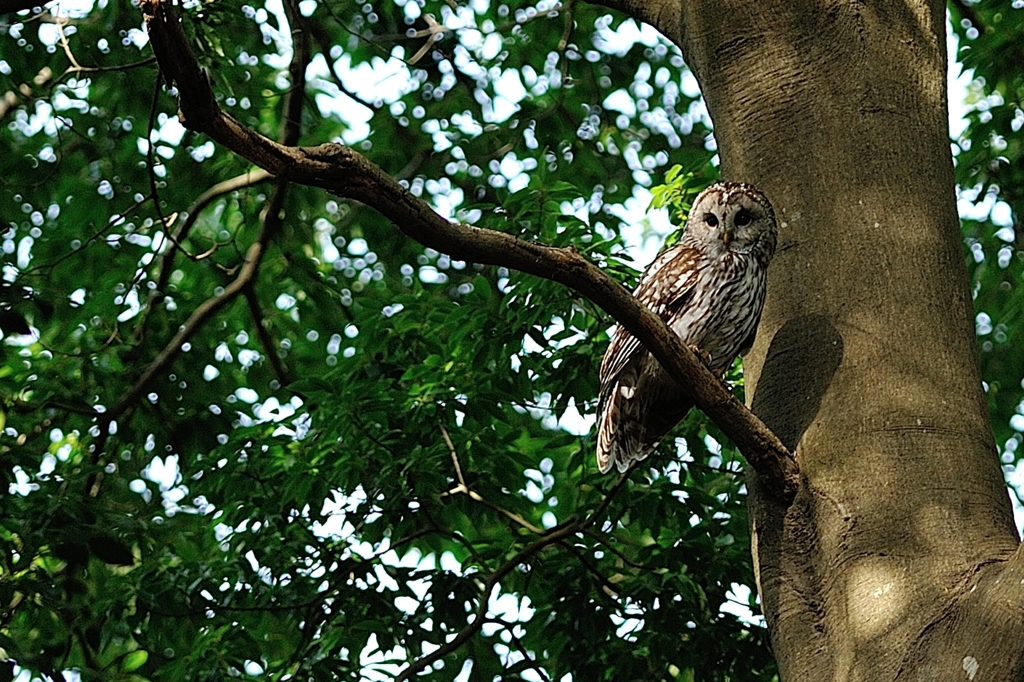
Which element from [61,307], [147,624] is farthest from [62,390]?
[147,624]

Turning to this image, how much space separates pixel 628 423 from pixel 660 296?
1.40 ft

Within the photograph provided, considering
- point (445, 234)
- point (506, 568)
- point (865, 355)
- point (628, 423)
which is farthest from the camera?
point (506, 568)

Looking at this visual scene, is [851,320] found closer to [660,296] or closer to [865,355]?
[865,355]

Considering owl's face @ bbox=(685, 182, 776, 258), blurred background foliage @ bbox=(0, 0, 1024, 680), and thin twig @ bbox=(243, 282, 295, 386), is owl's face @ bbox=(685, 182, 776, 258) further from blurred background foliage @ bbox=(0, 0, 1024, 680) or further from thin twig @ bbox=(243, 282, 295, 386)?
thin twig @ bbox=(243, 282, 295, 386)

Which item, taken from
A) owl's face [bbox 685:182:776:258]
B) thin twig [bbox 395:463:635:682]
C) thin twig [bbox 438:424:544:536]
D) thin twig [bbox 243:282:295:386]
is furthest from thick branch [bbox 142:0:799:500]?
thin twig [bbox 243:282:295:386]

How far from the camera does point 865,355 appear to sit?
2.79 metres

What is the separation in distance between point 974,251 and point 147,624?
4.79m

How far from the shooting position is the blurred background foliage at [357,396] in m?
4.32

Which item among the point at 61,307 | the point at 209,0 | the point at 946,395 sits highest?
the point at 209,0

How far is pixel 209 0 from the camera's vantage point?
500 cm


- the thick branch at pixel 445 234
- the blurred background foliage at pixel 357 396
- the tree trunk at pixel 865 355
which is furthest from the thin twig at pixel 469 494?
the thick branch at pixel 445 234

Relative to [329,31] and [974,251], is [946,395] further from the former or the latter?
[329,31]

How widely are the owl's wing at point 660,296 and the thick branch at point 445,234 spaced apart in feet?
3.79

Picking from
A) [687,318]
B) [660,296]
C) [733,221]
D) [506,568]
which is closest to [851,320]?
[733,221]
